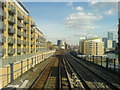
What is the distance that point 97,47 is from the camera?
116500 millimetres

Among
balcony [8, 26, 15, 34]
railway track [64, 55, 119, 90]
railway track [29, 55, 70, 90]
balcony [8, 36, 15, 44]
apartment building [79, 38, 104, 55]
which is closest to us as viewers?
railway track [64, 55, 119, 90]

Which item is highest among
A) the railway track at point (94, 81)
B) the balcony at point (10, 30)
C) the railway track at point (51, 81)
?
the balcony at point (10, 30)

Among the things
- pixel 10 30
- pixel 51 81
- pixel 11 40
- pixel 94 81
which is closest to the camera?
pixel 94 81

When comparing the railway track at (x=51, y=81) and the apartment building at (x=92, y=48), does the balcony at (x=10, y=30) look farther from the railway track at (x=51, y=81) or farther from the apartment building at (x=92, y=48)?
the apartment building at (x=92, y=48)

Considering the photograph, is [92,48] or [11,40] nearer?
[11,40]

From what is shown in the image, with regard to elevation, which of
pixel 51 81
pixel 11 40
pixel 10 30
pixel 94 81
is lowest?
pixel 51 81

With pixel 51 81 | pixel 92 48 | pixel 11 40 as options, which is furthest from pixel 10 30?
pixel 92 48

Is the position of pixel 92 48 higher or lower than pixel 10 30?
lower

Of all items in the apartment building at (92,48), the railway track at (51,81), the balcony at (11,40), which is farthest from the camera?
the apartment building at (92,48)

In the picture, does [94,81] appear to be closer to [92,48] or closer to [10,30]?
[10,30]

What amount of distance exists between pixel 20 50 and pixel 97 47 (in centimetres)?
9702

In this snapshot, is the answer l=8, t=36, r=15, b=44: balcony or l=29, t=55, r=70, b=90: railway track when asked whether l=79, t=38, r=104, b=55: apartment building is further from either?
l=29, t=55, r=70, b=90: railway track

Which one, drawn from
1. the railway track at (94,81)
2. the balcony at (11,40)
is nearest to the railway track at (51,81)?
the railway track at (94,81)

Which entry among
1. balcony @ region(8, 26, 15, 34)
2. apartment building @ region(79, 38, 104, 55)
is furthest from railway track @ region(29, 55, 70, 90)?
apartment building @ region(79, 38, 104, 55)
